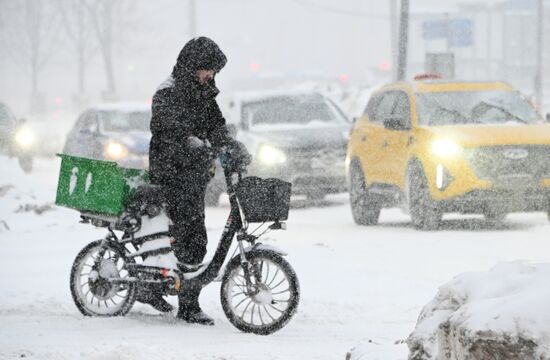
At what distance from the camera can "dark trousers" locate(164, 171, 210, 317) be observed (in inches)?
337

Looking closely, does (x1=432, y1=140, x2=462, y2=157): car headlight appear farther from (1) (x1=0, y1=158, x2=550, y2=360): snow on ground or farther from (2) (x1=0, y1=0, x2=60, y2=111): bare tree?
(2) (x1=0, y1=0, x2=60, y2=111): bare tree

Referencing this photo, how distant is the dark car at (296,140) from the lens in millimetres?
18453

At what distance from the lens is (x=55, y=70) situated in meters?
139

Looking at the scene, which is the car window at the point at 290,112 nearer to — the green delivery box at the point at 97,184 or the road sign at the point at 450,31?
the green delivery box at the point at 97,184

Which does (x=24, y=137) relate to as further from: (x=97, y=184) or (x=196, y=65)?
(x=196, y=65)

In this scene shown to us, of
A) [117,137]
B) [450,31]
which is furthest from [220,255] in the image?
[450,31]

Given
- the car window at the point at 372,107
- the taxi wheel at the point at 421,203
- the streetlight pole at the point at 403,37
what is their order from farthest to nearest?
the streetlight pole at the point at 403,37, the car window at the point at 372,107, the taxi wheel at the point at 421,203

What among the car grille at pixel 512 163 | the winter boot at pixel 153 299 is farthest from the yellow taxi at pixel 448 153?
the winter boot at pixel 153 299

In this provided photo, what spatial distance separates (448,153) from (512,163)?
2.25 feet

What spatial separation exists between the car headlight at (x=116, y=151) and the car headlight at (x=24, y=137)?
8610mm

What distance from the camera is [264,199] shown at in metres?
7.97

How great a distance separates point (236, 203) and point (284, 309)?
2.30 feet

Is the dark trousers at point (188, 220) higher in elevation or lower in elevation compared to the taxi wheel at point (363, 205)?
higher

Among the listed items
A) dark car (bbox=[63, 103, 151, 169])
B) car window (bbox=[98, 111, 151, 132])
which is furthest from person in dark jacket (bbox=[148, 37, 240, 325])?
car window (bbox=[98, 111, 151, 132])
